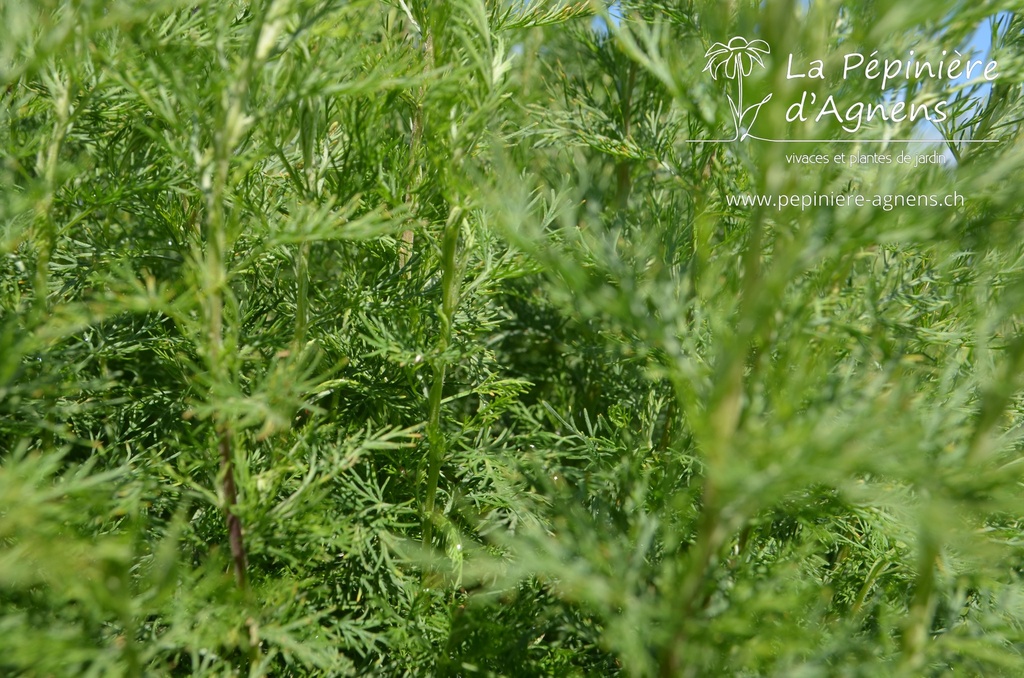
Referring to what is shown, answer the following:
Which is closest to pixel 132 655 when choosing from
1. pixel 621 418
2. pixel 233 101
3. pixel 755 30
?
pixel 233 101

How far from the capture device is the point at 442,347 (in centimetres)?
115

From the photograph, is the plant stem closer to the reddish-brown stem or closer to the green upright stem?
the reddish-brown stem

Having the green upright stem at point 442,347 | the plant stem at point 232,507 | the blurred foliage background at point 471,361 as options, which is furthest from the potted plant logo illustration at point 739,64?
the plant stem at point 232,507

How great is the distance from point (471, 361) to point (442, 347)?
0.38 meters

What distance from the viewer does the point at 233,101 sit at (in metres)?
0.86

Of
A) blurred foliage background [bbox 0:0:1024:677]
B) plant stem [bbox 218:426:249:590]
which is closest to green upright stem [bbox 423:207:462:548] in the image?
blurred foliage background [bbox 0:0:1024:677]

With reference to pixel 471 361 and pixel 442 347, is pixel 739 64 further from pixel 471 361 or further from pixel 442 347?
pixel 471 361

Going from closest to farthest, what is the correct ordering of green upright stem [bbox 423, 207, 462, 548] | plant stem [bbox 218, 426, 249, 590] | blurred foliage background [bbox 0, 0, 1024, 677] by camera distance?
blurred foliage background [bbox 0, 0, 1024, 677]
plant stem [bbox 218, 426, 249, 590]
green upright stem [bbox 423, 207, 462, 548]

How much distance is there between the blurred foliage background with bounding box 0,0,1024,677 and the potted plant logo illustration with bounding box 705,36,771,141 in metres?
0.04

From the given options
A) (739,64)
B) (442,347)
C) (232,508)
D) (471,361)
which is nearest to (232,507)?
(232,508)

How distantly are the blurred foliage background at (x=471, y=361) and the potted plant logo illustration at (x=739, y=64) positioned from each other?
4cm

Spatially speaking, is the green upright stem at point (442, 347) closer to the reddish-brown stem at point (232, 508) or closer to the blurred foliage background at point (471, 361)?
the blurred foliage background at point (471, 361)

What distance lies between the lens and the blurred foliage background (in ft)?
2.46

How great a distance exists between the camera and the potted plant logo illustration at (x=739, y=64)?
2.63 ft
